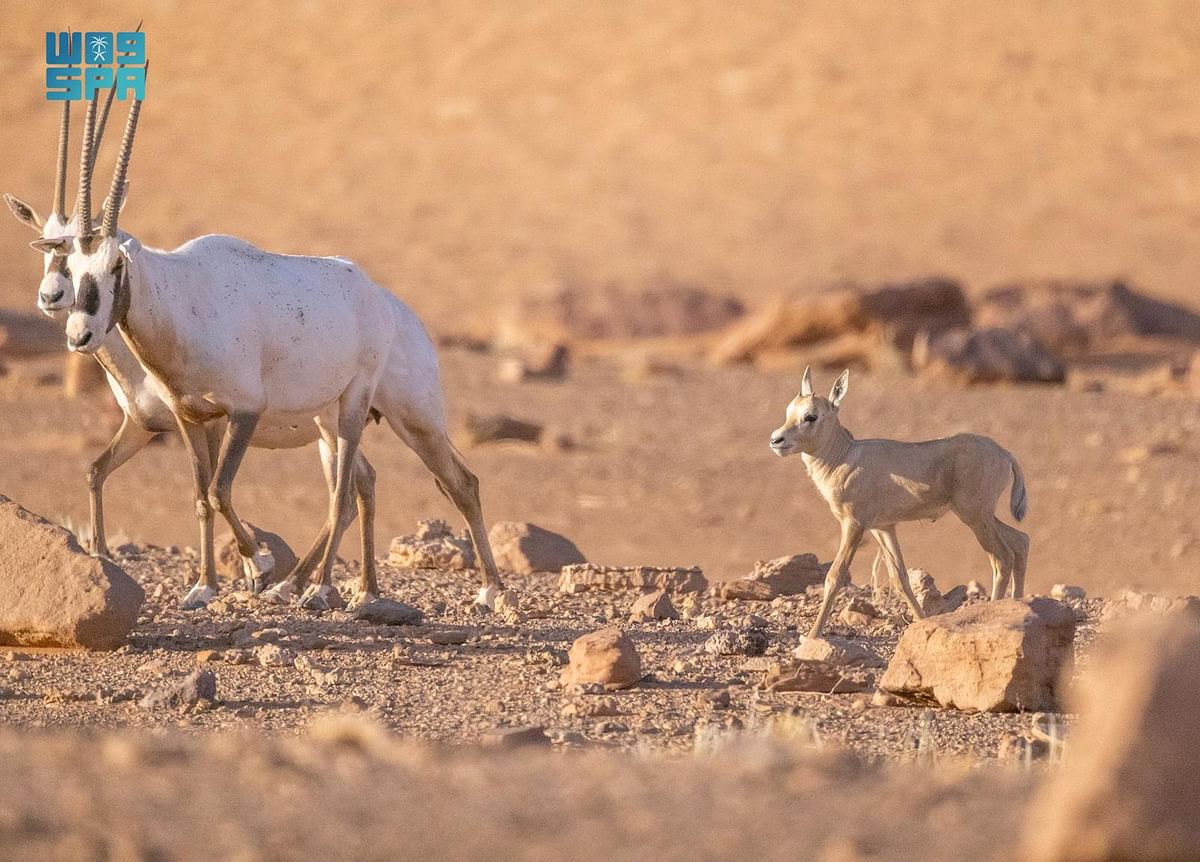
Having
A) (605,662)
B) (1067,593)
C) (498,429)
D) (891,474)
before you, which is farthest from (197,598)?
(498,429)

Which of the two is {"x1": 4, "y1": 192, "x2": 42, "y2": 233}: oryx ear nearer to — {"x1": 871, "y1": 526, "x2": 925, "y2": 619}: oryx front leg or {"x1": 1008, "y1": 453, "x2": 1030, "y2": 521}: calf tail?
{"x1": 871, "y1": 526, "x2": 925, "y2": 619}: oryx front leg

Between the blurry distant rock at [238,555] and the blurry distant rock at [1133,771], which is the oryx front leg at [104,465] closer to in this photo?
the blurry distant rock at [238,555]

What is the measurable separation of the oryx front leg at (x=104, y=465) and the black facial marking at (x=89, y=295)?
69.9 inches

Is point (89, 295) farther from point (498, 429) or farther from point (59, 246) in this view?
point (498, 429)

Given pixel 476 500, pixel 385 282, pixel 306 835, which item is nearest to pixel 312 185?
pixel 385 282

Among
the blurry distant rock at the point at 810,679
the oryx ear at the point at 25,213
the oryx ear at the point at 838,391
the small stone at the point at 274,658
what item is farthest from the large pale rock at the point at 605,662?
the oryx ear at the point at 25,213

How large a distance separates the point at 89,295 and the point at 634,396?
489 inches

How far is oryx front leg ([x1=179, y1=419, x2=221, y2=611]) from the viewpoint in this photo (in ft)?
30.8

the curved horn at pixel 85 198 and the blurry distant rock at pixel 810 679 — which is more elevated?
the curved horn at pixel 85 198

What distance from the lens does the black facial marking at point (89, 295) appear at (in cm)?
858

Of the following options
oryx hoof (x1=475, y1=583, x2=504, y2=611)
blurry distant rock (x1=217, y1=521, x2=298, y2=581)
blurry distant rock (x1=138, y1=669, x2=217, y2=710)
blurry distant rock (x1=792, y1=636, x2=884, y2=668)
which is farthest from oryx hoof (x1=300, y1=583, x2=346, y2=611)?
blurry distant rock (x1=792, y1=636, x2=884, y2=668)

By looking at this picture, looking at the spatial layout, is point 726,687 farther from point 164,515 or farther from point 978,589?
point 164,515

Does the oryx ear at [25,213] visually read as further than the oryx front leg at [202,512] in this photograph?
No

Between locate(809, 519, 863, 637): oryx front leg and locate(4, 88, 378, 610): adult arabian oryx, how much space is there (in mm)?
2478
